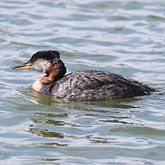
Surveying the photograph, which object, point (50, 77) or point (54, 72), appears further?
point (50, 77)

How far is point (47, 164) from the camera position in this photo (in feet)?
37.3

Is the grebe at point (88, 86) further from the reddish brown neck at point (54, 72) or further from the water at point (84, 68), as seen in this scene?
the water at point (84, 68)

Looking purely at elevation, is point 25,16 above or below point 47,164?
above

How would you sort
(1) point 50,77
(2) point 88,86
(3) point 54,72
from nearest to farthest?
(2) point 88,86
(3) point 54,72
(1) point 50,77

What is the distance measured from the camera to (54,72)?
15.5 m

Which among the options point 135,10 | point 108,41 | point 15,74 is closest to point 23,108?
point 15,74

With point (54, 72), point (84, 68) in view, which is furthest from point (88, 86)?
point (84, 68)

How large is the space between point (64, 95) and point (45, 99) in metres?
0.33

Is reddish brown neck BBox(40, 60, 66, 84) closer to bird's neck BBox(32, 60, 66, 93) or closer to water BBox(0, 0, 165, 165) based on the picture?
bird's neck BBox(32, 60, 66, 93)

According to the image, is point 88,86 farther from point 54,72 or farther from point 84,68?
point 84,68

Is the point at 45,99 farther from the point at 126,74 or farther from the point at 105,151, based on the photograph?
the point at 105,151

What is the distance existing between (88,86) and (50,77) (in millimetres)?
901

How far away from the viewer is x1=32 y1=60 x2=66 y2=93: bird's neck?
15.4m

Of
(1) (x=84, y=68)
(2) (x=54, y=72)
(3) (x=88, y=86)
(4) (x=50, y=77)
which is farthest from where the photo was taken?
(1) (x=84, y=68)
